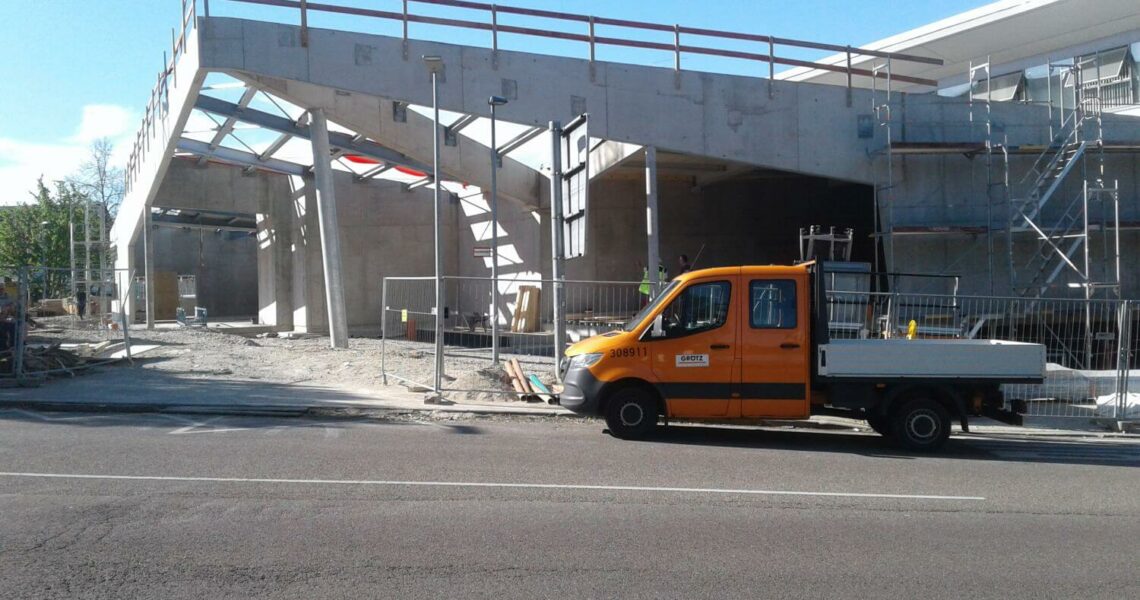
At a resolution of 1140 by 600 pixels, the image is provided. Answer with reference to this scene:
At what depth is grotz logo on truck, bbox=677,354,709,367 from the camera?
10648 mm

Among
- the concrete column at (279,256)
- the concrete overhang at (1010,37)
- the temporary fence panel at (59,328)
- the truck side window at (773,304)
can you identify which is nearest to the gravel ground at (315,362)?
the temporary fence panel at (59,328)

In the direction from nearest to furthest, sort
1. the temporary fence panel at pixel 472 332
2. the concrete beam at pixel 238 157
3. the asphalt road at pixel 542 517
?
the asphalt road at pixel 542 517
the temporary fence panel at pixel 472 332
the concrete beam at pixel 238 157

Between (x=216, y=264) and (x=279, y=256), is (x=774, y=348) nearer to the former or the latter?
(x=279, y=256)

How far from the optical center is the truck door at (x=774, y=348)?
34.5 feet

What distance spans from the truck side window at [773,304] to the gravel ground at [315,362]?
4.77m

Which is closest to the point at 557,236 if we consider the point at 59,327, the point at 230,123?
the point at 230,123

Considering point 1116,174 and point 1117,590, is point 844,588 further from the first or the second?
point 1116,174

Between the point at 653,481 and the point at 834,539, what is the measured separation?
2.21 metres

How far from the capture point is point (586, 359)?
1092cm

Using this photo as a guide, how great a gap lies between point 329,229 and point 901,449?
14845 mm

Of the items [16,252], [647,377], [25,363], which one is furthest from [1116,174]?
[16,252]

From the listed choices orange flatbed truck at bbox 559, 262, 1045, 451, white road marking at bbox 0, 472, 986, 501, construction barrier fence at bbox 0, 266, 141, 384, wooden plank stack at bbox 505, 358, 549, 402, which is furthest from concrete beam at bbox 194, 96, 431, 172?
white road marking at bbox 0, 472, 986, 501

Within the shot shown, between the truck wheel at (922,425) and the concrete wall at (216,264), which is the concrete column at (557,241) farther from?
the concrete wall at (216,264)

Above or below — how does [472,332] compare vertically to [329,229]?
below
